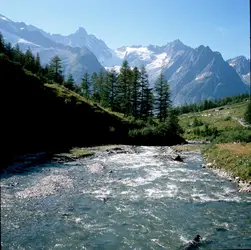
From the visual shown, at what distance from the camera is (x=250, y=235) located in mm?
18719

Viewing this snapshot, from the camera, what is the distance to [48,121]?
61312mm

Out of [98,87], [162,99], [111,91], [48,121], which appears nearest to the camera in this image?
[48,121]

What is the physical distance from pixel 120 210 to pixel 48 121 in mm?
43112

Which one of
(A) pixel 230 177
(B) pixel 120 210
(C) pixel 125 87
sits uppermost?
(C) pixel 125 87

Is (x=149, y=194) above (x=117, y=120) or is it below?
below

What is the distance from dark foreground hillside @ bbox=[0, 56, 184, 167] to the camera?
51562 mm

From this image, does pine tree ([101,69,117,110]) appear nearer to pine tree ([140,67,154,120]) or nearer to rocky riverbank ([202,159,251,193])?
pine tree ([140,67,154,120])

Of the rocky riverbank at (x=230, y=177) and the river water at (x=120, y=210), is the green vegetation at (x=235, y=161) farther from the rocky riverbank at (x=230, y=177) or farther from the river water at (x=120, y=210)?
the river water at (x=120, y=210)

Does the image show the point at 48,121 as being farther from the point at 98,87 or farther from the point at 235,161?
the point at 98,87

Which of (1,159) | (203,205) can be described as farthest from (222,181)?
(1,159)

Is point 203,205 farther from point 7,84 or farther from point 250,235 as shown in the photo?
point 7,84

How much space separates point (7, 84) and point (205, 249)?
49085mm

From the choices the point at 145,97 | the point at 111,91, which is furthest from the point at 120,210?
the point at 111,91

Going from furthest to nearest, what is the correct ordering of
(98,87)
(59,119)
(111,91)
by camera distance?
(98,87)
(111,91)
(59,119)
